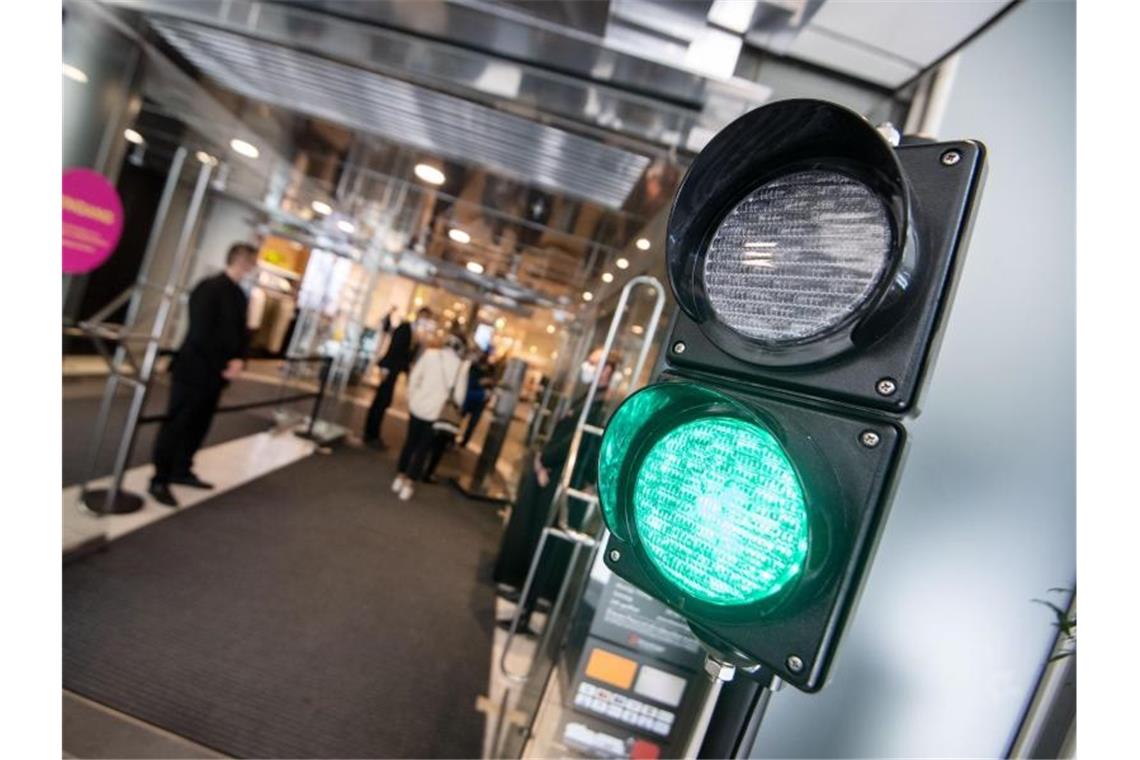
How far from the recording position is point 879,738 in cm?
153

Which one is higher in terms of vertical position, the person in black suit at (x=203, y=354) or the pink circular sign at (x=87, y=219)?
the pink circular sign at (x=87, y=219)

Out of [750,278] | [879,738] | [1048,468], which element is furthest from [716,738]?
[750,278]

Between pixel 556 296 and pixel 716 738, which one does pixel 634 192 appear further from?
pixel 556 296

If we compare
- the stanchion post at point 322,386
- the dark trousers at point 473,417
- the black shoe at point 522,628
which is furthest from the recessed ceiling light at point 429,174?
the black shoe at point 522,628

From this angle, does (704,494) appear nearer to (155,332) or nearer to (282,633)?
(282,633)

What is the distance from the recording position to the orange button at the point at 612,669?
6.15ft

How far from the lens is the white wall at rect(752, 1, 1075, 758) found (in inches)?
59.0

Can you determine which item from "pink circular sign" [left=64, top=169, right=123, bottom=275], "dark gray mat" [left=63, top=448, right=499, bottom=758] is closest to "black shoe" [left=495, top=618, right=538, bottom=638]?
"dark gray mat" [left=63, top=448, right=499, bottom=758]

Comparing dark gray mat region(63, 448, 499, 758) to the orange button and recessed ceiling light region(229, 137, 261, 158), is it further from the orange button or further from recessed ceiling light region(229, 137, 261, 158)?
recessed ceiling light region(229, 137, 261, 158)

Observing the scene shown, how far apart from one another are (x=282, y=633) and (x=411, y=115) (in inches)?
117

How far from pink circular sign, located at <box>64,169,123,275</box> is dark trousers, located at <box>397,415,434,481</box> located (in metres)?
2.63

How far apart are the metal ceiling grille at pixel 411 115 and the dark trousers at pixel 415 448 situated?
237cm

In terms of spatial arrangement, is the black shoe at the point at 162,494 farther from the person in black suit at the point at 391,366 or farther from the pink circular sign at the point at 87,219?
the person in black suit at the point at 391,366
